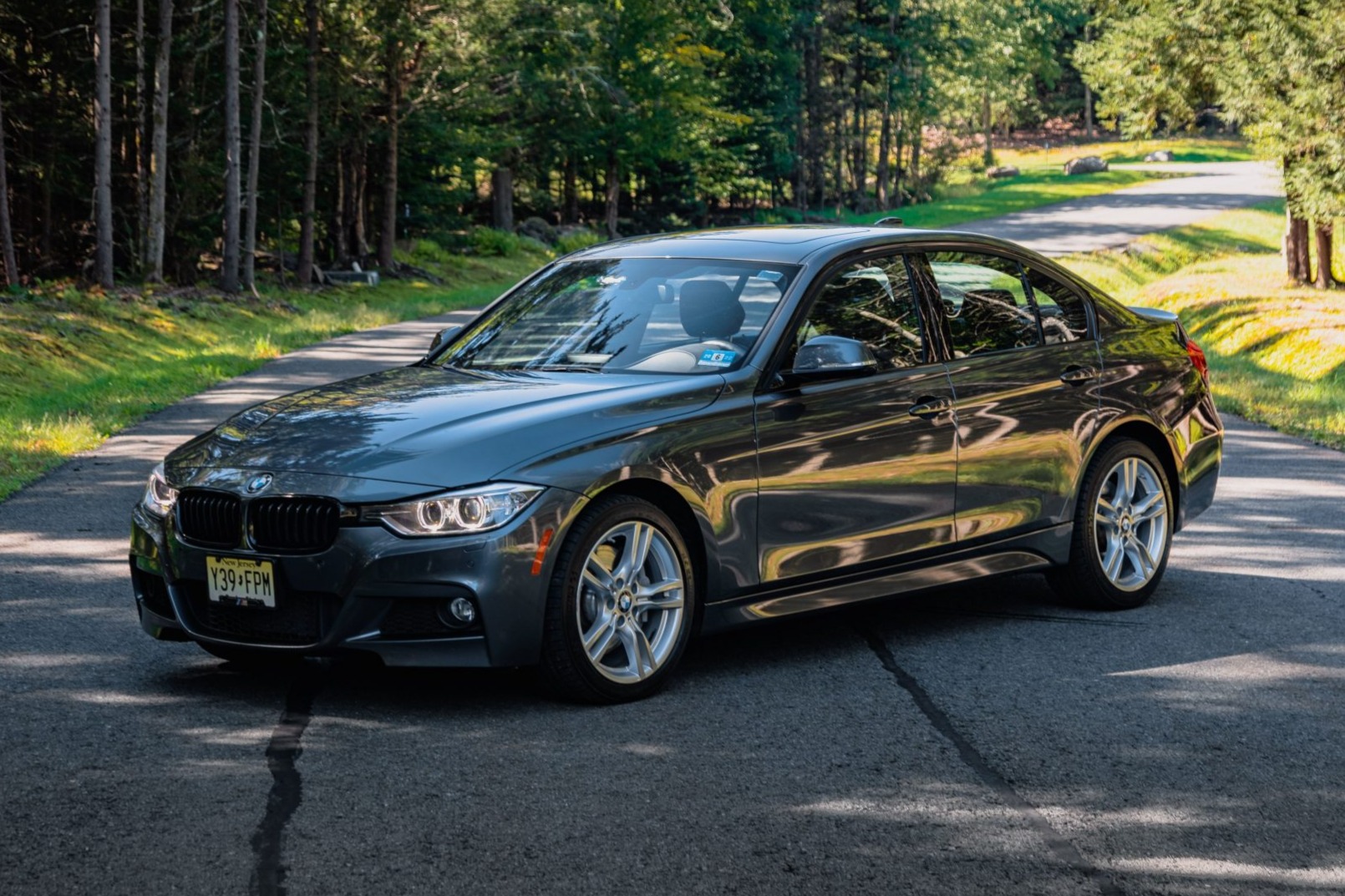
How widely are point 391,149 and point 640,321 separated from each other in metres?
33.6

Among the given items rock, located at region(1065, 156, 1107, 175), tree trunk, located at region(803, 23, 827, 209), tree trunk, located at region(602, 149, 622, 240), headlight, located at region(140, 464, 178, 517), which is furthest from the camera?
rock, located at region(1065, 156, 1107, 175)

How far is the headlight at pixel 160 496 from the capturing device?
620 cm

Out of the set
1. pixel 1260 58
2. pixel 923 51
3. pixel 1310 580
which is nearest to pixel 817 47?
pixel 923 51

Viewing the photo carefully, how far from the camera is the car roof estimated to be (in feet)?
23.5

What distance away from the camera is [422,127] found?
4112cm

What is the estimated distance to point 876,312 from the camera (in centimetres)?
726

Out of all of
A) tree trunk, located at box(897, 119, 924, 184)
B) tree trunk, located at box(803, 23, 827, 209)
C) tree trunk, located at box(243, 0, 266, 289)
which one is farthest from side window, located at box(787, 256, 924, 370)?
tree trunk, located at box(897, 119, 924, 184)

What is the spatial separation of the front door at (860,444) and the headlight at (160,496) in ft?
6.98

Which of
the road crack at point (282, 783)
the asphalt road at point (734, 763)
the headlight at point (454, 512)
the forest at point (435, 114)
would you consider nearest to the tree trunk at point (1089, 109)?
the forest at point (435, 114)

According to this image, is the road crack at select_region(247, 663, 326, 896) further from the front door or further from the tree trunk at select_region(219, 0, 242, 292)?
the tree trunk at select_region(219, 0, 242, 292)

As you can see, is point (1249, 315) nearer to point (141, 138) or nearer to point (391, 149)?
point (141, 138)

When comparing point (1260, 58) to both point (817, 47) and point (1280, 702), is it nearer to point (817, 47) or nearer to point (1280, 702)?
point (1280, 702)

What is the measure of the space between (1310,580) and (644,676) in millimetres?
4262

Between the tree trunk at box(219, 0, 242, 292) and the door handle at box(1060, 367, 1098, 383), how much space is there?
24.5 meters
